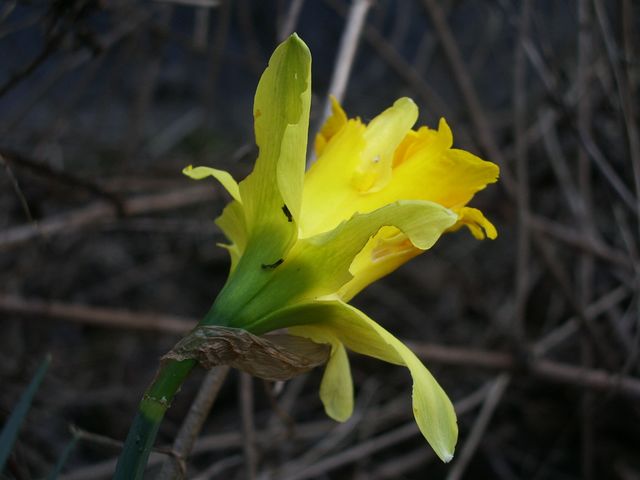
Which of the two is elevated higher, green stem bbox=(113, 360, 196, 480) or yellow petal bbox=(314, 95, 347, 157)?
yellow petal bbox=(314, 95, 347, 157)

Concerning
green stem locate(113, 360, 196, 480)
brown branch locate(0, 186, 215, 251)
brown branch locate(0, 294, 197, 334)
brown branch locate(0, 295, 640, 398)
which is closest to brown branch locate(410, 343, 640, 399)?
brown branch locate(0, 295, 640, 398)

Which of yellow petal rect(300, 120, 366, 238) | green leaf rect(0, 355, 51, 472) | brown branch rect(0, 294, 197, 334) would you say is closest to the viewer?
green leaf rect(0, 355, 51, 472)

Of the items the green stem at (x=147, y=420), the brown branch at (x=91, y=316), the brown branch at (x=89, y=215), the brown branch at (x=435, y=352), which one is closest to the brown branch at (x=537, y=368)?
the brown branch at (x=435, y=352)

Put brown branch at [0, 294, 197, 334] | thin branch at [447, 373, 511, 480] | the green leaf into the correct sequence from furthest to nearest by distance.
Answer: brown branch at [0, 294, 197, 334] → thin branch at [447, 373, 511, 480] → the green leaf

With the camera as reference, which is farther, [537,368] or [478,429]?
[537,368]

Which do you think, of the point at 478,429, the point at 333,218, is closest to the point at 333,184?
the point at 333,218

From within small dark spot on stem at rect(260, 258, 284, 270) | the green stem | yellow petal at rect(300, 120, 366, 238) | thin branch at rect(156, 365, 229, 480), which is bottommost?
thin branch at rect(156, 365, 229, 480)

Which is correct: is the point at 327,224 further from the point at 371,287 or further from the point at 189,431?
the point at 371,287

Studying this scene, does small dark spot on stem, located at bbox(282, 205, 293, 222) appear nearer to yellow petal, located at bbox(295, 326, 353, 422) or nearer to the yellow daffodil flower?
the yellow daffodil flower
